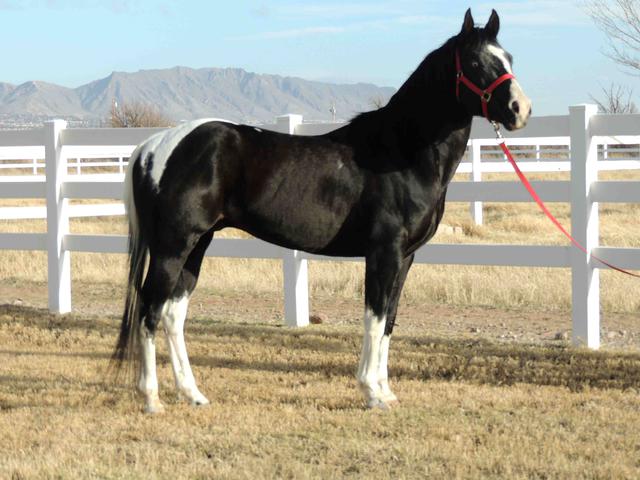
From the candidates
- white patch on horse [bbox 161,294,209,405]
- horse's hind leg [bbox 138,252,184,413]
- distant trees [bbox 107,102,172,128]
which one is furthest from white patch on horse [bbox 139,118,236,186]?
distant trees [bbox 107,102,172,128]

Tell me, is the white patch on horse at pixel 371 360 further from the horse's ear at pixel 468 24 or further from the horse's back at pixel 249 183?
the horse's ear at pixel 468 24

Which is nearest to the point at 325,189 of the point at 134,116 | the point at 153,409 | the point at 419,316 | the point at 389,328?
the point at 389,328

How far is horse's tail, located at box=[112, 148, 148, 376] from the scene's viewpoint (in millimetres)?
6484

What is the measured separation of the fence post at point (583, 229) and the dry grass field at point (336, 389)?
26 centimetres

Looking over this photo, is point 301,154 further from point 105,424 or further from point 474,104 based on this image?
point 105,424

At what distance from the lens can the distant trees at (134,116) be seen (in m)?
57.2

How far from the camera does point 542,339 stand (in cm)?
930

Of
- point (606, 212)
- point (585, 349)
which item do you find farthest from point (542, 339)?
point (606, 212)

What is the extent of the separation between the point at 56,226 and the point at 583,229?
523 centimetres

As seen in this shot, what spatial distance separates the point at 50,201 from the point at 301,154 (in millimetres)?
5195

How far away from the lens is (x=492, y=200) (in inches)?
365

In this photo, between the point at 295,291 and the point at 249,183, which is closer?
the point at 249,183

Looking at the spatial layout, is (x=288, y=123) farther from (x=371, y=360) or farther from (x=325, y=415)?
(x=325, y=415)

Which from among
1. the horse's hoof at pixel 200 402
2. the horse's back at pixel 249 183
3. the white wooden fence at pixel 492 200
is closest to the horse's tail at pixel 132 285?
the horse's back at pixel 249 183
